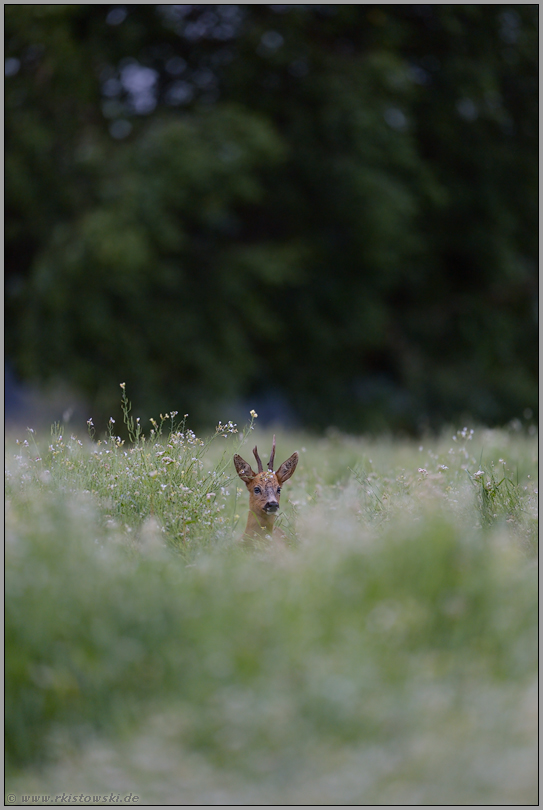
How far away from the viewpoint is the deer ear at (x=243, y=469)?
3.91m

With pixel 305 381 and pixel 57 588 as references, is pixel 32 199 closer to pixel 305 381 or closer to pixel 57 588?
pixel 305 381

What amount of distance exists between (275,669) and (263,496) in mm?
1584

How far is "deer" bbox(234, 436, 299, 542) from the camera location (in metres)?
3.85

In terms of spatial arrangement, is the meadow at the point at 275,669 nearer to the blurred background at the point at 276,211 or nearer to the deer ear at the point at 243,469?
the deer ear at the point at 243,469

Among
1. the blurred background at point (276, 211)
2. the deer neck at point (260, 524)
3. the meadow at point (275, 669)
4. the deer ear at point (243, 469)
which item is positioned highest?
the blurred background at point (276, 211)

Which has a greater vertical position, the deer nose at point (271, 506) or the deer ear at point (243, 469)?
the deer ear at point (243, 469)

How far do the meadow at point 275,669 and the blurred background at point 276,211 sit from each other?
8830 mm

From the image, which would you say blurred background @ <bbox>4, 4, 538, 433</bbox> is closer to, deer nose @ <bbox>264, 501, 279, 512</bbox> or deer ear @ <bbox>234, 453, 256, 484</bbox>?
deer ear @ <bbox>234, 453, 256, 484</bbox>

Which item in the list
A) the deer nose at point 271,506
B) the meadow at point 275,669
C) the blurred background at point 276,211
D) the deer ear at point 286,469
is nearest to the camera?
the meadow at point 275,669

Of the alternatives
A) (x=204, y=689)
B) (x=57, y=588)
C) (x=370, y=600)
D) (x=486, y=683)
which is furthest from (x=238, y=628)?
(x=486, y=683)

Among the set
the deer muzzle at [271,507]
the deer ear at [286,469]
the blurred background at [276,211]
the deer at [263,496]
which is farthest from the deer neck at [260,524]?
the blurred background at [276,211]

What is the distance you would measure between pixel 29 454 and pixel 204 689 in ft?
8.34

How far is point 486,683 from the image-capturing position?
2404 millimetres

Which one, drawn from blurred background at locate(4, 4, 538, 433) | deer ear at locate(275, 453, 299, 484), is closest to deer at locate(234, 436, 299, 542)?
deer ear at locate(275, 453, 299, 484)
